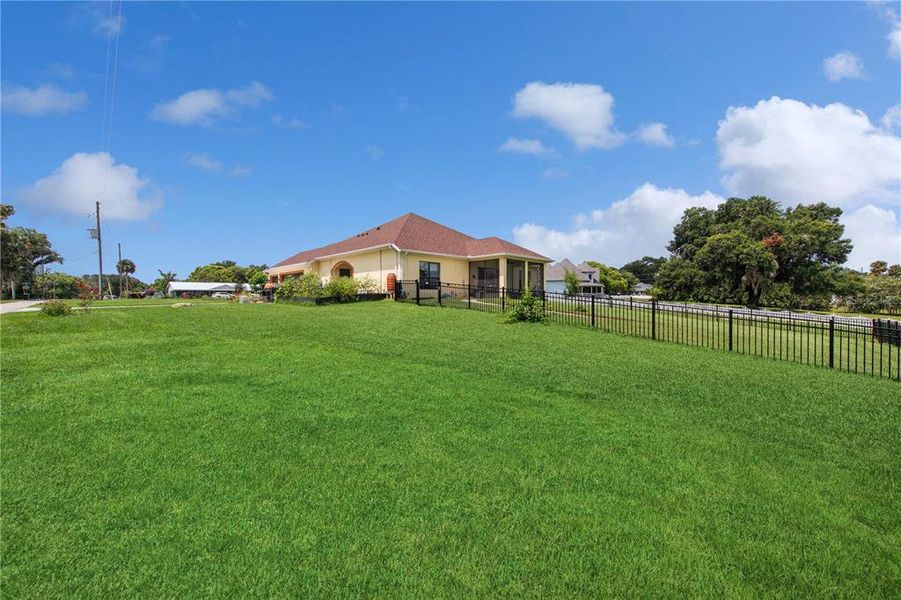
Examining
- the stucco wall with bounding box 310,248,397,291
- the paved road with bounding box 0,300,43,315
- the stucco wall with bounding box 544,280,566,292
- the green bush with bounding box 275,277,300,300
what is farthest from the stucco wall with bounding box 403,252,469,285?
the stucco wall with bounding box 544,280,566,292

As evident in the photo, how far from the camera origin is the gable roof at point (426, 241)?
21.4 metres

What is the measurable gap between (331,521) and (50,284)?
6698 cm

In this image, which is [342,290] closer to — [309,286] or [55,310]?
[309,286]

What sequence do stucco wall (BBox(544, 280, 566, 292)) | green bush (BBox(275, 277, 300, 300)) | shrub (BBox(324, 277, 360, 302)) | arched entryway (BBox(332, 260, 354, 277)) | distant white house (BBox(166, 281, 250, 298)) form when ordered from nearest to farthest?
shrub (BBox(324, 277, 360, 302)) < green bush (BBox(275, 277, 300, 300)) < arched entryway (BBox(332, 260, 354, 277)) < stucco wall (BBox(544, 280, 566, 292)) < distant white house (BBox(166, 281, 250, 298))

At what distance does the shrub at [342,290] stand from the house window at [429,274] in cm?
394

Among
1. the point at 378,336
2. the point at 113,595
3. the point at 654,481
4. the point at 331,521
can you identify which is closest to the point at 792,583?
the point at 654,481

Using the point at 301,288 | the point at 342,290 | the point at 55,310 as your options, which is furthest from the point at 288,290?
the point at 55,310

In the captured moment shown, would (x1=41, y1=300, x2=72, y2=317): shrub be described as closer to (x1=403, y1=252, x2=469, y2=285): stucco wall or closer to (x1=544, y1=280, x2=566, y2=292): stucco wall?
(x1=403, y1=252, x2=469, y2=285): stucco wall

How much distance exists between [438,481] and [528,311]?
8971mm

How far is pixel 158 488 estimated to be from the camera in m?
2.82

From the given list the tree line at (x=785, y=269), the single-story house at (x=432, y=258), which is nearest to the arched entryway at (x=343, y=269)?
the single-story house at (x=432, y=258)

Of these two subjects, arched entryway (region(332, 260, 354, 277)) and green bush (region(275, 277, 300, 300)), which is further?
arched entryway (region(332, 260, 354, 277))

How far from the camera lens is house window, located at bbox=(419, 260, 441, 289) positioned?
21.4 m

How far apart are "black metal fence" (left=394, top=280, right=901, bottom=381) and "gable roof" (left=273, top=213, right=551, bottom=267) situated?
624cm
